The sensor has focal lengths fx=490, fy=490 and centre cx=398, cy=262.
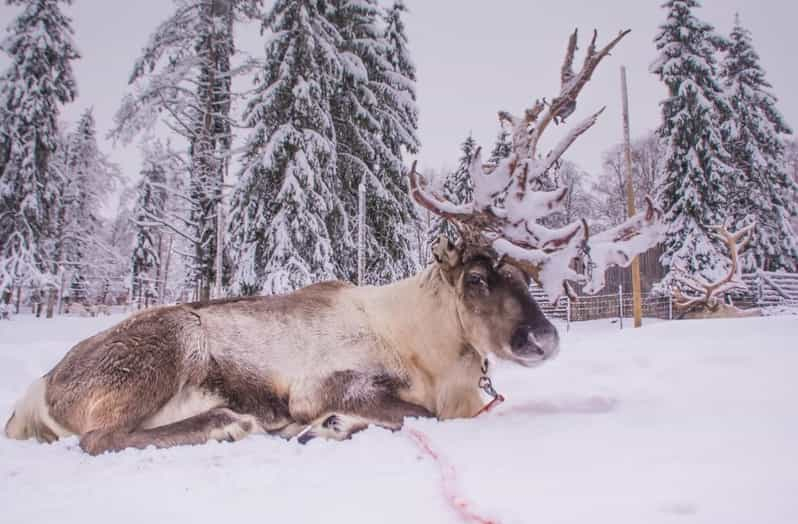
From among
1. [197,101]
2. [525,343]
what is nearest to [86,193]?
[197,101]

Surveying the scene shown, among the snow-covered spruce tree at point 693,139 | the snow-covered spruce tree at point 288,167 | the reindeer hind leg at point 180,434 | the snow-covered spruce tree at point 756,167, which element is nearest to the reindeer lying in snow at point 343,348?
the reindeer hind leg at point 180,434

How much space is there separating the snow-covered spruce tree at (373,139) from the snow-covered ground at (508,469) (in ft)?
38.5

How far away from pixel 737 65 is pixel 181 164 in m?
23.6

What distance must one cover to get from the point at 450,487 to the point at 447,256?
1897 millimetres

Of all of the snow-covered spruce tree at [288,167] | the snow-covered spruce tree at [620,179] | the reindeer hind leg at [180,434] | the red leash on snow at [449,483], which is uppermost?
the snow-covered spruce tree at [620,179]

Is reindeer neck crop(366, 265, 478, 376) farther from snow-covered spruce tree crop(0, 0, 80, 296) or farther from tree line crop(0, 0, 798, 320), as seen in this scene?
snow-covered spruce tree crop(0, 0, 80, 296)

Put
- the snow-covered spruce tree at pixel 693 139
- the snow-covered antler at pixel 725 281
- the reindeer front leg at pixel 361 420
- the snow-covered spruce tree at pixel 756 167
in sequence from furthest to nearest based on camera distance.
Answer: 1. the snow-covered spruce tree at pixel 756 167
2. the snow-covered spruce tree at pixel 693 139
3. the snow-covered antler at pixel 725 281
4. the reindeer front leg at pixel 361 420

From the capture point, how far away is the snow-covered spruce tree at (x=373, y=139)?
1512 centimetres

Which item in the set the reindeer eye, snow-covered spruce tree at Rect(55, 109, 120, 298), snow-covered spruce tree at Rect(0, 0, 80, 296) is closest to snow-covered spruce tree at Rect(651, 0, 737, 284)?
the reindeer eye

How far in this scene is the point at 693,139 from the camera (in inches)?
799

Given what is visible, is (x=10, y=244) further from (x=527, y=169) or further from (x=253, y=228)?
(x=527, y=169)

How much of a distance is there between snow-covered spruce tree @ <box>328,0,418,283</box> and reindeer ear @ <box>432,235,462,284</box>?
1084 centimetres

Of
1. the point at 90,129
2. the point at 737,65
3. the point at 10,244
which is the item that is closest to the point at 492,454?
the point at 10,244

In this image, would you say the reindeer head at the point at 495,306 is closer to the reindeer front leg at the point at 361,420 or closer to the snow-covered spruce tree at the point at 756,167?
the reindeer front leg at the point at 361,420
